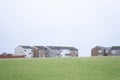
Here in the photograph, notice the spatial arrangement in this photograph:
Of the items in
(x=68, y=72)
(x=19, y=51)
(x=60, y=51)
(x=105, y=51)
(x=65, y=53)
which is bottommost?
(x=68, y=72)

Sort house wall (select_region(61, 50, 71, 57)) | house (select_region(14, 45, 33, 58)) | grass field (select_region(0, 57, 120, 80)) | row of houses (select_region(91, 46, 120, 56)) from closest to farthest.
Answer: grass field (select_region(0, 57, 120, 80))
house (select_region(14, 45, 33, 58))
row of houses (select_region(91, 46, 120, 56))
house wall (select_region(61, 50, 71, 57))

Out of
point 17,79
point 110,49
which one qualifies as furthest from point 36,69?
point 110,49

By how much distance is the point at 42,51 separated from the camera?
11506 centimetres

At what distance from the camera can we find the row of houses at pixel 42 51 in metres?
113

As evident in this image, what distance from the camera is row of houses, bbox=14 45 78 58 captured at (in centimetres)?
11288

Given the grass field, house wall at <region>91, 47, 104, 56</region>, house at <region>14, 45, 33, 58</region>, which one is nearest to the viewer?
the grass field

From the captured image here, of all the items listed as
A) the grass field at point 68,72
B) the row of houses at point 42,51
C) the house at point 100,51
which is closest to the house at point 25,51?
the row of houses at point 42,51

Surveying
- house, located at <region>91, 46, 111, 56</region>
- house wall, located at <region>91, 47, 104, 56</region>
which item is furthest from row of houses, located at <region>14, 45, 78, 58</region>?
house, located at <region>91, 46, 111, 56</region>

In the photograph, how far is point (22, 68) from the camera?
31.9 meters

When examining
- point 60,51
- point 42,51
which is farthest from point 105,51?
point 42,51

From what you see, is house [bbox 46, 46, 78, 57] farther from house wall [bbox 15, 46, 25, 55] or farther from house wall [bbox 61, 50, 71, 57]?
house wall [bbox 15, 46, 25, 55]

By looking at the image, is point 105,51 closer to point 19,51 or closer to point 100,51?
point 100,51

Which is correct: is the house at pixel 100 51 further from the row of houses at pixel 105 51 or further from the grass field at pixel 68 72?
the grass field at pixel 68 72

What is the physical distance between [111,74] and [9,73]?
11.7 metres
